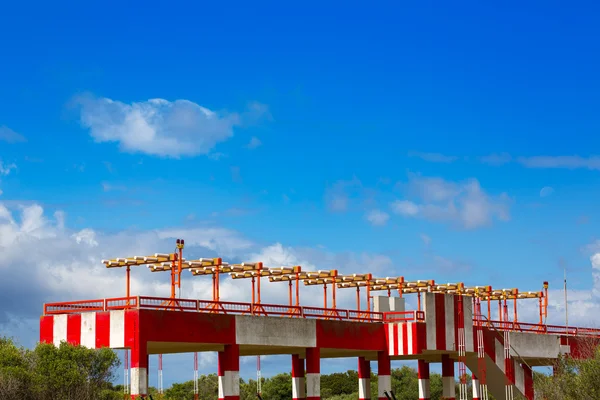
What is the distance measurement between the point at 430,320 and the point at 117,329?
2203cm

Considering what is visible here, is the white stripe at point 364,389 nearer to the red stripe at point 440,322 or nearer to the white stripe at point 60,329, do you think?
the red stripe at point 440,322

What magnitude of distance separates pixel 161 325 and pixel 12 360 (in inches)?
301

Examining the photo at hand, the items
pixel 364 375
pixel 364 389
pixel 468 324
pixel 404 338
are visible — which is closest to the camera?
pixel 404 338

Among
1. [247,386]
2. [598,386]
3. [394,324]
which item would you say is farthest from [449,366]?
[247,386]

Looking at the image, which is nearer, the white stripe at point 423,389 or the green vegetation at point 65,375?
the green vegetation at point 65,375

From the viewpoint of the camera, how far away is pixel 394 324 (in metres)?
64.3

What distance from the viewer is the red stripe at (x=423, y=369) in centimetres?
7156

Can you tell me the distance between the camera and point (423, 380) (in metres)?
71.1

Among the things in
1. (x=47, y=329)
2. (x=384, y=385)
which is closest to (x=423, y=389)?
(x=384, y=385)

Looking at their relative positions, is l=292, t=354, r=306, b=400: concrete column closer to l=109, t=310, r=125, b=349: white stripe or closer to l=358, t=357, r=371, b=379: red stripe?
l=358, t=357, r=371, b=379: red stripe

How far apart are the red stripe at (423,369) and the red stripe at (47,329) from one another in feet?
94.2

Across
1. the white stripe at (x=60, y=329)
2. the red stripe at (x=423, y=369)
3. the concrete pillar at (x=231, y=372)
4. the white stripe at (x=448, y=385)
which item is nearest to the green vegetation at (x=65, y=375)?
the white stripe at (x=60, y=329)

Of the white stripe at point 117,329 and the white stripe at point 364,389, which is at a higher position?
the white stripe at point 117,329

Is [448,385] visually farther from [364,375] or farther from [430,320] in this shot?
[430,320]
